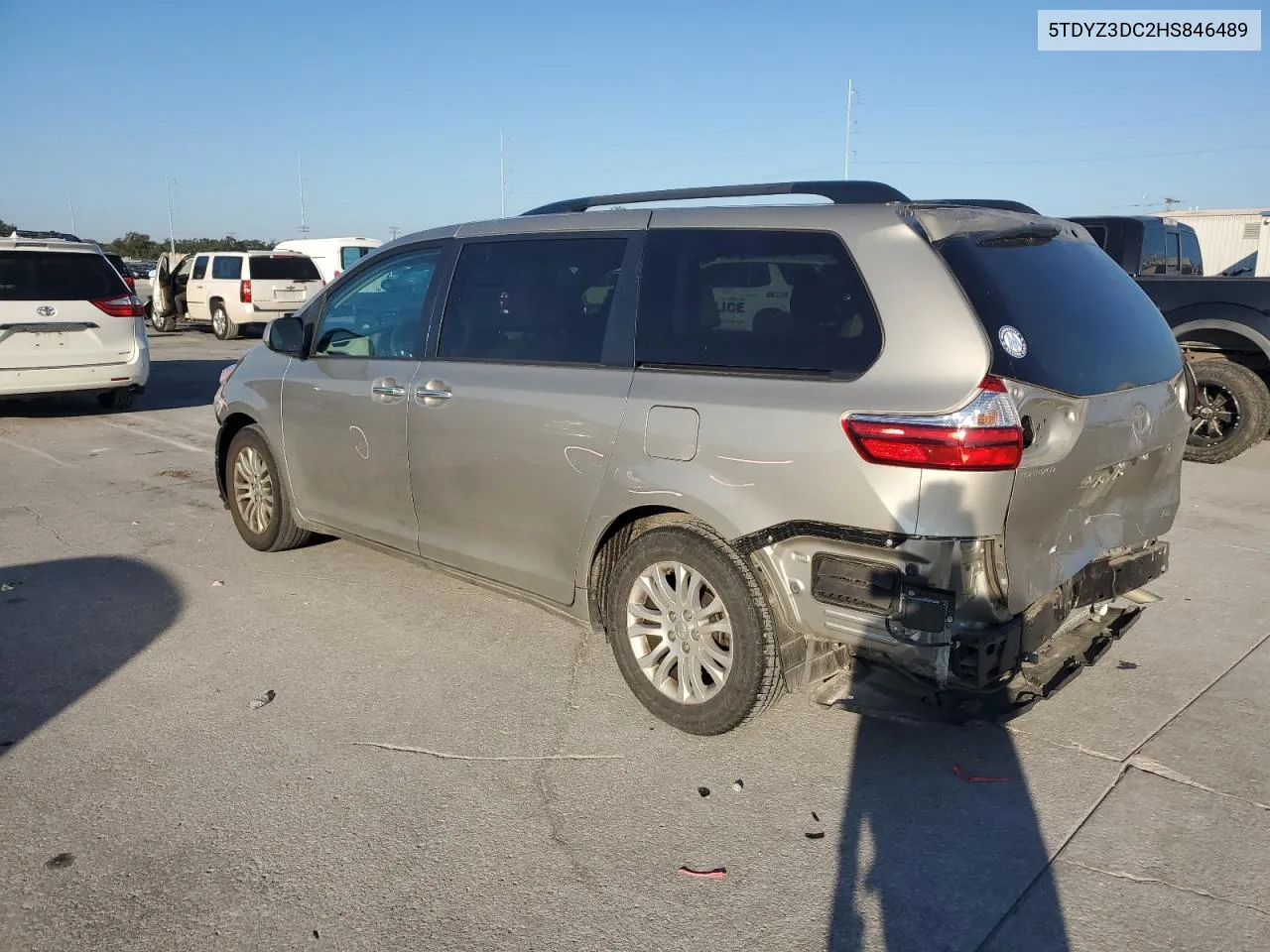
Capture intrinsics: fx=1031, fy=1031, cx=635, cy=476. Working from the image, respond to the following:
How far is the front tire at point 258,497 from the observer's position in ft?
19.3

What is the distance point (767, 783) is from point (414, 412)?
2.31 metres

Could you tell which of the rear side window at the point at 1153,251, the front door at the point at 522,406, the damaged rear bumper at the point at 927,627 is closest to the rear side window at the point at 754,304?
the front door at the point at 522,406

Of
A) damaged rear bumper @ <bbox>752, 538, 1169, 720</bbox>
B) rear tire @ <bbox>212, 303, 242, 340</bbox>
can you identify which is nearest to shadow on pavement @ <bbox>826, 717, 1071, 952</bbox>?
damaged rear bumper @ <bbox>752, 538, 1169, 720</bbox>

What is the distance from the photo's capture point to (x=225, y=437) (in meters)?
6.24

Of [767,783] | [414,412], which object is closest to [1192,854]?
[767,783]

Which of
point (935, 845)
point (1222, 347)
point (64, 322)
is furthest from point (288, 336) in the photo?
point (1222, 347)

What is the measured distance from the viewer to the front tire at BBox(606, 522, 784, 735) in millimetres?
3543

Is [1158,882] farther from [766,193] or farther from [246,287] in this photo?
[246,287]

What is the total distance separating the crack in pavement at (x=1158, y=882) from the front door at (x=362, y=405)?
123 inches

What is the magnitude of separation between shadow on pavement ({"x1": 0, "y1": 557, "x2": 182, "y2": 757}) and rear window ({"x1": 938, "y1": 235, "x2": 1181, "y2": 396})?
12.2ft

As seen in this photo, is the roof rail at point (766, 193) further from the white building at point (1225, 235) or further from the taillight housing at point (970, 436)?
the white building at point (1225, 235)

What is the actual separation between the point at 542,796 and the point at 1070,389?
216 centimetres

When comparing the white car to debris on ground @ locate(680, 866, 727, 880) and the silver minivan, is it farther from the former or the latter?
debris on ground @ locate(680, 866, 727, 880)

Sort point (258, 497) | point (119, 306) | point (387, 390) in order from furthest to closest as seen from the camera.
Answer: point (119, 306) → point (258, 497) → point (387, 390)
